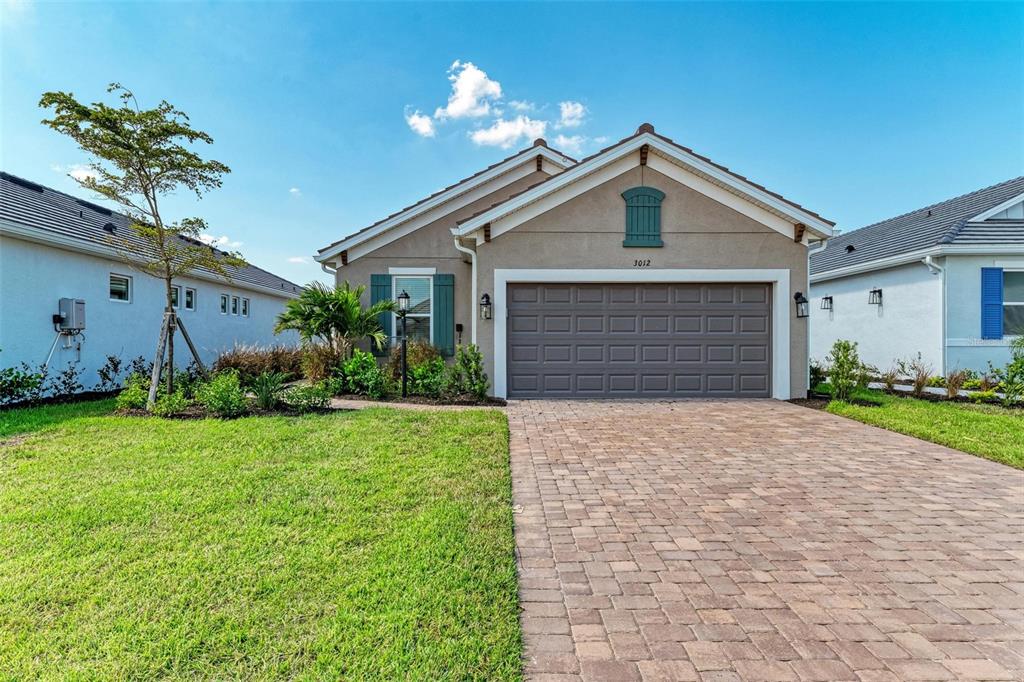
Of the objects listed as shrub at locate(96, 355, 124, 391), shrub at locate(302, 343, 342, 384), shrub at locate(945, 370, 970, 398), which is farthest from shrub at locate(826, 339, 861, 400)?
shrub at locate(96, 355, 124, 391)

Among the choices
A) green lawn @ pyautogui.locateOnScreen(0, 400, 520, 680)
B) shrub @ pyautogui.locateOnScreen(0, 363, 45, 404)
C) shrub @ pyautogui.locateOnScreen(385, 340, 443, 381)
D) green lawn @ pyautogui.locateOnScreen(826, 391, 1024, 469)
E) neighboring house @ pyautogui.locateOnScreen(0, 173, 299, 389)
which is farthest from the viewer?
shrub @ pyautogui.locateOnScreen(385, 340, 443, 381)

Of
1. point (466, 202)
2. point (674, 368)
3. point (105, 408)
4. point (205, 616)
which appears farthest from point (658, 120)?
point (105, 408)

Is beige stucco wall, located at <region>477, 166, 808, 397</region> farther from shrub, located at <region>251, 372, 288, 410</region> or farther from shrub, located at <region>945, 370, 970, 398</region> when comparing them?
shrub, located at <region>251, 372, 288, 410</region>

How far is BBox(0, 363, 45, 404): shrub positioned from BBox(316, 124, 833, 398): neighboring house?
8.31 metres

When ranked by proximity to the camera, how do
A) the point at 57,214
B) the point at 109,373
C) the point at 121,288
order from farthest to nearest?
the point at 121,288 → the point at 109,373 → the point at 57,214

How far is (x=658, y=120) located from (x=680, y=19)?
7.28 ft

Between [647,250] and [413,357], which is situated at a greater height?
[647,250]

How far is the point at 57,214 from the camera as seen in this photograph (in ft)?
33.3

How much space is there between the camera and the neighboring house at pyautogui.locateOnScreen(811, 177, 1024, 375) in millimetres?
10734

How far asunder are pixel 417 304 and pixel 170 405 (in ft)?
17.9

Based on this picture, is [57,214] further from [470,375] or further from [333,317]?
[470,375]

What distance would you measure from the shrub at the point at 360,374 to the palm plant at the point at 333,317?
66 centimetres

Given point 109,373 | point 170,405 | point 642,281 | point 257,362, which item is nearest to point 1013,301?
point 642,281

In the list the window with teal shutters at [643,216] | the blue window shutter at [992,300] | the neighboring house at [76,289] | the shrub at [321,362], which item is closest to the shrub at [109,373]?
the neighboring house at [76,289]
